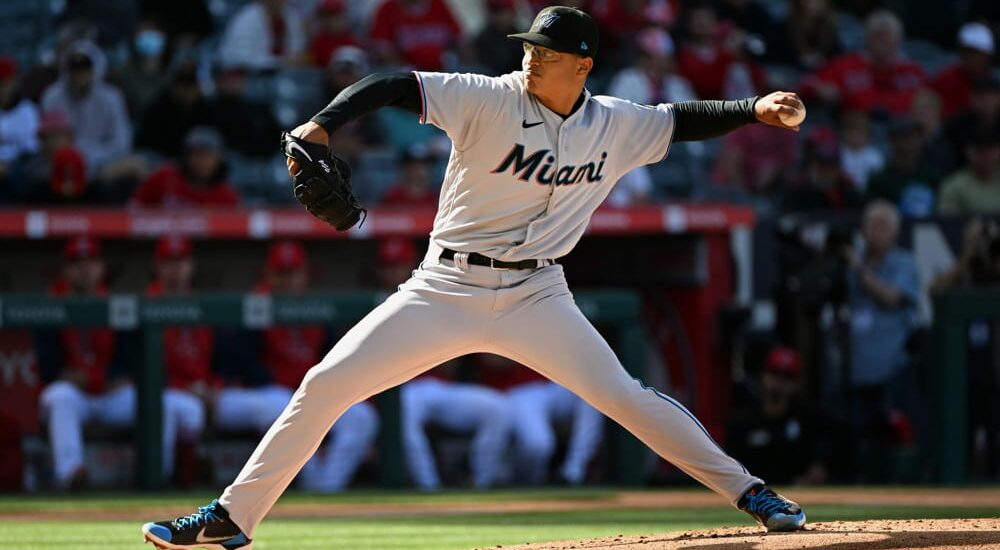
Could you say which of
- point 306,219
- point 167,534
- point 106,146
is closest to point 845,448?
point 306,219

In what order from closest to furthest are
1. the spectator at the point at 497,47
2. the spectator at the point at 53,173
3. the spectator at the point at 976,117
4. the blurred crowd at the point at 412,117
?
1. the spectator at the point at 53,173
2. the blurred crowd at the point at 412,117
3. the spectator at the point at 497,47
4. the spectator at the point at 976,117

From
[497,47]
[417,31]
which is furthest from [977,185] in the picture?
[417,31]

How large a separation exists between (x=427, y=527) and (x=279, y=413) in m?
2.41

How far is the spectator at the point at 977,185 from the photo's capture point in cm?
992

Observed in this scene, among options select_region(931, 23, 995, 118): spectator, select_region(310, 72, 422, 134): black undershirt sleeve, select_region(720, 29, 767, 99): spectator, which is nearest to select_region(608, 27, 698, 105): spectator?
select_region(720, 29, 767, 99): spectator

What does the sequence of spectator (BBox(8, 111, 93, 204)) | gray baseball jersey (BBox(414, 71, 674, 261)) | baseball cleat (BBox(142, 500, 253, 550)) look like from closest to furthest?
baseball cleat (BBox(142, 500, 253, 550))
gray baseball jersey (BBox(414, 71, 674, 261))
spectator (BBox(8, 111, 93, 204))

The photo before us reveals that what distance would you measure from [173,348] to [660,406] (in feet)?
14.3

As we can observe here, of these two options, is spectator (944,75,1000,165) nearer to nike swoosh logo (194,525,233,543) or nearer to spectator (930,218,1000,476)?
spectator (930,218,1000,476)

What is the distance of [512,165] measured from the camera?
4.45m

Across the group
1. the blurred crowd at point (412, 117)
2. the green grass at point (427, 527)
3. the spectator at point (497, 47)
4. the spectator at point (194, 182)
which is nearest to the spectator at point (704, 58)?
the blurred crowd at point (412, 117)

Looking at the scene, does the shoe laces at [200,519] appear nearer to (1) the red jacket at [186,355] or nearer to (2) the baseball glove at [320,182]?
(2) the baseball glove at [320,182]

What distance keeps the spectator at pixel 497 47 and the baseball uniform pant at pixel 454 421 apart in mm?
2635

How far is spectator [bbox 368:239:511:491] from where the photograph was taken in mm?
8367

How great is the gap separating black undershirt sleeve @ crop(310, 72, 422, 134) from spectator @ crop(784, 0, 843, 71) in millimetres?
8015
